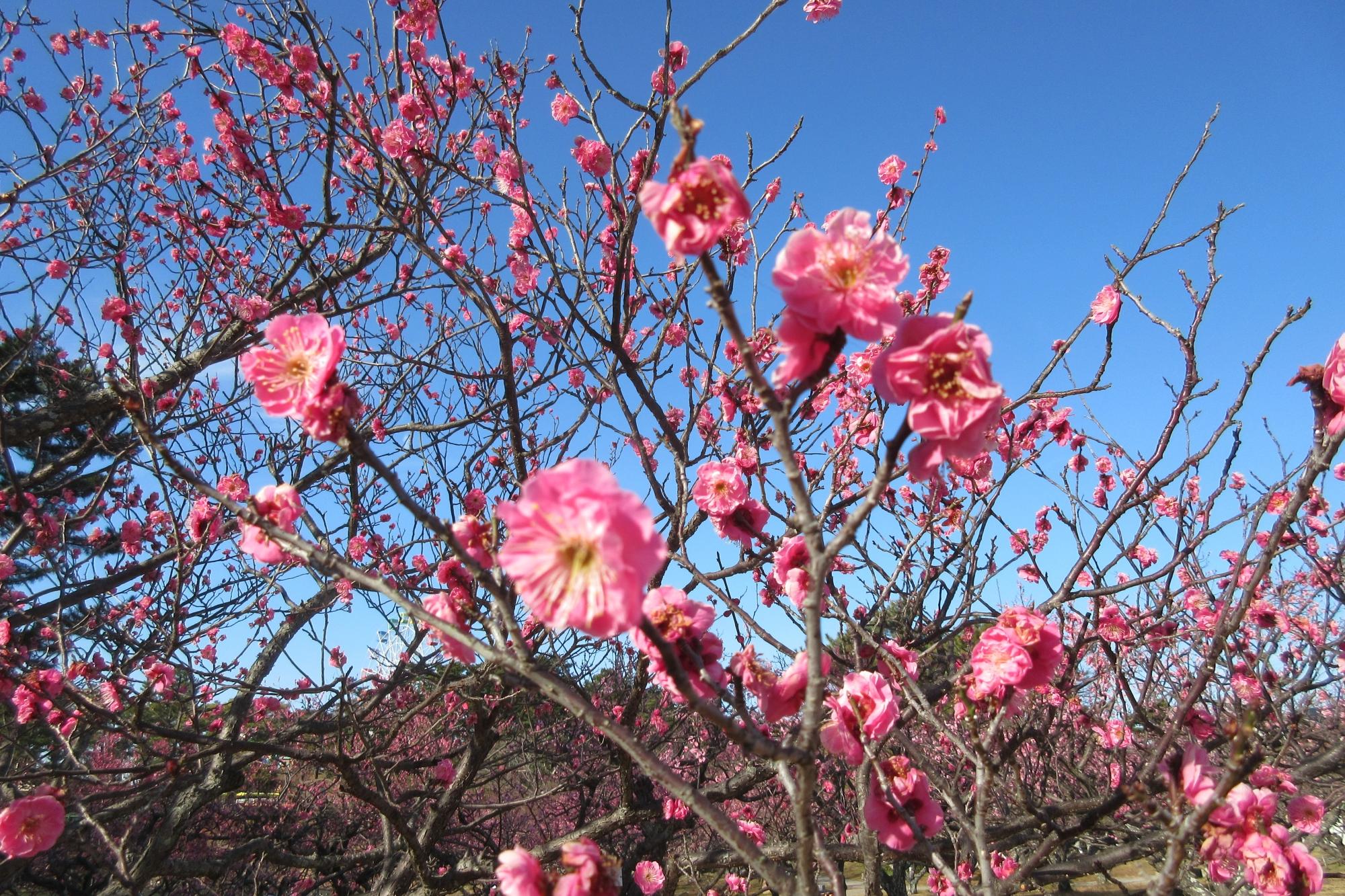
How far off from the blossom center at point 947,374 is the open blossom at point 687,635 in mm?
570

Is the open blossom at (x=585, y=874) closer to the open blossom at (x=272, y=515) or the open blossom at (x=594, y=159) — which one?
the open blossom at (x=272, y=515)

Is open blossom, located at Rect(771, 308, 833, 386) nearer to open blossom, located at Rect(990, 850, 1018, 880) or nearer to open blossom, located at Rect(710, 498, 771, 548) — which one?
open blossom, located at Rect(710, 498, 771, 548)

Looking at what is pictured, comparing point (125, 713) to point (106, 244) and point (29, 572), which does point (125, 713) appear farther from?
point (29, 572)

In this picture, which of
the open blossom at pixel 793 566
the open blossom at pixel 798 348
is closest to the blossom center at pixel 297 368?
the open blossom at pixel 798 348

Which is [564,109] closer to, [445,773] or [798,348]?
[798,348]

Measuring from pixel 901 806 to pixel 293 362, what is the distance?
5.06ft

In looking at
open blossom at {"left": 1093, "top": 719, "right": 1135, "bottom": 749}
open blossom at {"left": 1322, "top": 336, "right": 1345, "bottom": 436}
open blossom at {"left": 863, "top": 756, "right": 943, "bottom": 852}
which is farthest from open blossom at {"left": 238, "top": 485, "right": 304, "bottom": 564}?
open blossom at {"left": 1093, "top": 719, "right": 1135, "bottom": 749}

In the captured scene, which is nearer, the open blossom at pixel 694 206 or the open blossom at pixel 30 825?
the open blossom at pixel 694 206

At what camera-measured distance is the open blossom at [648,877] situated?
10.7ft

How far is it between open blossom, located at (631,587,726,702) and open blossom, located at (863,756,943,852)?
0.51 meters

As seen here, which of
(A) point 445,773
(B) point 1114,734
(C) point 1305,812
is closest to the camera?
(C) point 1305,812

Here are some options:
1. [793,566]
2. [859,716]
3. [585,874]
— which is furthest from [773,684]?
[793,566]

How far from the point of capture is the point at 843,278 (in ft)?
3.43

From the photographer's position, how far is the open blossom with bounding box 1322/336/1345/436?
1.41 meters
